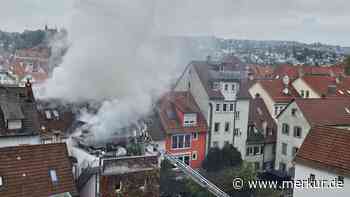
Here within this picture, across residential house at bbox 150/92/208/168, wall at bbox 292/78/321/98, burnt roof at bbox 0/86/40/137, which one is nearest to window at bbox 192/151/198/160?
residential house at bbox 150/92/208/168

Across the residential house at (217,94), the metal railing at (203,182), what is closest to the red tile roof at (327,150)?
the metal railing at (203,182)

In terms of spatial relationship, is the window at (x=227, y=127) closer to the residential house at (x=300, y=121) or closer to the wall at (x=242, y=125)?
the wall at (x=242, y=125)

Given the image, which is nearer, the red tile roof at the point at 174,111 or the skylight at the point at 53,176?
the skylight at the point at 53,176

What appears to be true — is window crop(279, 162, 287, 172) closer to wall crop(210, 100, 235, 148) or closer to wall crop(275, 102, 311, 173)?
wall crop(275, 102, 311, 173)

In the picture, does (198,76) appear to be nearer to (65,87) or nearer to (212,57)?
(212,57)

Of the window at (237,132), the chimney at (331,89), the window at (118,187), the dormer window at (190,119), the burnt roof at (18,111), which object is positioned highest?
the chimney at (331,89)

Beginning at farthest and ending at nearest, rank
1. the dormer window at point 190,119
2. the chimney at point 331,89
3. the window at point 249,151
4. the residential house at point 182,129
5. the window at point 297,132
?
1. the chimney at point 331,89
2. the window at point 249,151
3. the window at point 297,132
4. the dormer window at point 190,119
5. the residential house at point 182,129
